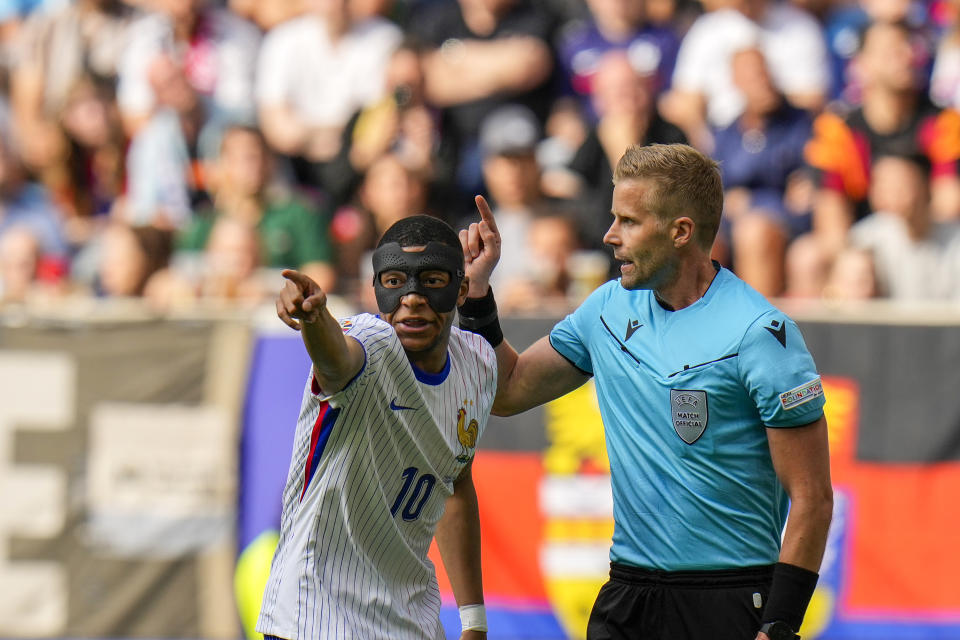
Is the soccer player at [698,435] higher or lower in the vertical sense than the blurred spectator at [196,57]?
lower

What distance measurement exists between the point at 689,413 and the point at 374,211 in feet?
18.6

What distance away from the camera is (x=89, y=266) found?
400 inches

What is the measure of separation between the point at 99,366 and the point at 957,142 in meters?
5.96

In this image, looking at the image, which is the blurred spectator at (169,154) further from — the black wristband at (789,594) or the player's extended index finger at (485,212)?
the black wristband at (789,594)

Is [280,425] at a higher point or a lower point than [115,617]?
higher

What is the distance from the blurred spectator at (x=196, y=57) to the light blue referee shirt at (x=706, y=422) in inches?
289

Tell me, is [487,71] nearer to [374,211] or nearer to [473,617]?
[374,211]

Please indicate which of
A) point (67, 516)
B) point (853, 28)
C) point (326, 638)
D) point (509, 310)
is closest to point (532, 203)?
point (509, 310)

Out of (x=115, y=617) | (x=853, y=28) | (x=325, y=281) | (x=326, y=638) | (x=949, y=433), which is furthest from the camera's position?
(x=853, y=28)

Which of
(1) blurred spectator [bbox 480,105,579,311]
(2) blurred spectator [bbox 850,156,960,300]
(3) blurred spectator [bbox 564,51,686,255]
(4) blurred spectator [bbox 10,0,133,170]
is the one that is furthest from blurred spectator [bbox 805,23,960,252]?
(4) blurred spectator [bbox 10,0,133,170]

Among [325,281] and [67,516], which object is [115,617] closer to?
[67,516]

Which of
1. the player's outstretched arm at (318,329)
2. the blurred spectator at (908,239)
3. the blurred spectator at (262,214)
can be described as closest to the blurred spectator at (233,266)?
the blurred spectator at (262,214)

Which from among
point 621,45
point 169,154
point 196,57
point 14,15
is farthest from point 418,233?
point 14,15

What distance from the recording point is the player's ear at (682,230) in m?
4.27
